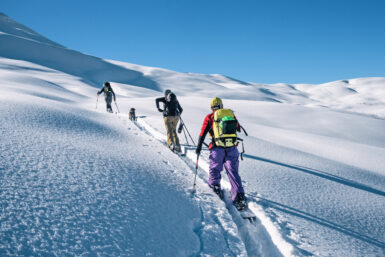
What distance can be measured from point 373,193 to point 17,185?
21.0 ft

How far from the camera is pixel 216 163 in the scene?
14.0 ft

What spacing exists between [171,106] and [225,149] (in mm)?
3601

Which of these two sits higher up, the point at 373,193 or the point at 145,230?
the point at 373,193

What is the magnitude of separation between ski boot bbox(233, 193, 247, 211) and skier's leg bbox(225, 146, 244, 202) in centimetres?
5

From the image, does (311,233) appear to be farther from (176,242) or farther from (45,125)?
(45,125)

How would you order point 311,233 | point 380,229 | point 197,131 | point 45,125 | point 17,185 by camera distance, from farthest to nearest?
1. point 197,131
2. point 45,125
3. point 380,229
4. point 311,233
5. point 17,185

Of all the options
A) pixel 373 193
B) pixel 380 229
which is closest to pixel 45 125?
pixel 380 229

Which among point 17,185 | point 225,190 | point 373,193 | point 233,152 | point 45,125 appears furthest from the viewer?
point 45,125

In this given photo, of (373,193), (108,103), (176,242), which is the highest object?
(108,103)

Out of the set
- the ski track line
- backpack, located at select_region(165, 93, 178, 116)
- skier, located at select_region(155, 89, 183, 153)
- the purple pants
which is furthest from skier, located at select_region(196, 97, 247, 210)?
backpack, located at select_region(165, 93, 178, 116)

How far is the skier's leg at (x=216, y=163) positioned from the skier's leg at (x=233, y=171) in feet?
0.35

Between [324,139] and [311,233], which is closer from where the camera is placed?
[311,233]

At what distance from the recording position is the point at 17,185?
2730 mm

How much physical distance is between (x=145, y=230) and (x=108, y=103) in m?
12.0
